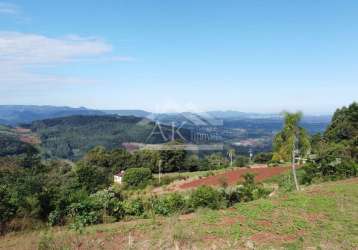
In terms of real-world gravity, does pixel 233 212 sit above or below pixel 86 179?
above

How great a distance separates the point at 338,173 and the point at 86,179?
13.5m

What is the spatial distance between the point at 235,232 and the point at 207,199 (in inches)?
142

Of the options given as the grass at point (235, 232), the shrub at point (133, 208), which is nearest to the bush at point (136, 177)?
the shrub at point (133, 208)

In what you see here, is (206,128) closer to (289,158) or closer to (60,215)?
(289,158)

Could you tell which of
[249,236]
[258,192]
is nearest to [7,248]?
[249,236]

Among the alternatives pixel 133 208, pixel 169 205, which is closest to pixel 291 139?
pixel 169 205

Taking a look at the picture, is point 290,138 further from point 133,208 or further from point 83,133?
point 83,133

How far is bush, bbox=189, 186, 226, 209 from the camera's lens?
10273 mm

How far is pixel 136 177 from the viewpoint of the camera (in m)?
32.5

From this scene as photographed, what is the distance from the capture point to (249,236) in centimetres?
674

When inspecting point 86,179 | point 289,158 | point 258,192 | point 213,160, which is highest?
point 289,158

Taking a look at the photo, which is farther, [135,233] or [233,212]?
[233,212]

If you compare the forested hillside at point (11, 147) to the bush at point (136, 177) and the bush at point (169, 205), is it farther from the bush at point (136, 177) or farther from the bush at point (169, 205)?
the bush at point (169, 205)

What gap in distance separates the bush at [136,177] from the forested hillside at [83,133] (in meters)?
38.0
